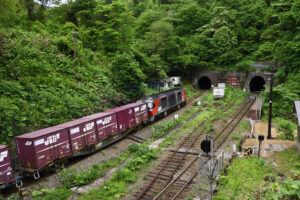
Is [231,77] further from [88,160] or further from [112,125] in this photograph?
[88,160]

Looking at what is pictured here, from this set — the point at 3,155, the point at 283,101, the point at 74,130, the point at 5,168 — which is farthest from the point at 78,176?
the point at 283,101

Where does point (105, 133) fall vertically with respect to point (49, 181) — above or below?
above

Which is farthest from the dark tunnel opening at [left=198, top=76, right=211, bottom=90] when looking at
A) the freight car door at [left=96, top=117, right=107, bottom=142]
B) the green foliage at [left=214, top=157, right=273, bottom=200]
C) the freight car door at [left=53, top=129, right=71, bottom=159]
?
the freight car door at [left=53, top=129, right=71, bottom=159]

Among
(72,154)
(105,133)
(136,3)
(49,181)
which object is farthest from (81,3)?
(136,3)

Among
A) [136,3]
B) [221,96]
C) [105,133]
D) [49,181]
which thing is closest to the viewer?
[49,181]

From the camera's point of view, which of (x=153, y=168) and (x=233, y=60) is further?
(x=233, y=60)

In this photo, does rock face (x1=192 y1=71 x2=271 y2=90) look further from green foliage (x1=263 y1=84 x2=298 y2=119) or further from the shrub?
the shrub

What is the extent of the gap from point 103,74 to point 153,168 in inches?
717

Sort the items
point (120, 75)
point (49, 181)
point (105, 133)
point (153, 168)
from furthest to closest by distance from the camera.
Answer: point (120, 75)
point (105, 133)
point (153, 168)
point (49, 181)

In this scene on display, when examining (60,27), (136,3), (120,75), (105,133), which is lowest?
(105,133)

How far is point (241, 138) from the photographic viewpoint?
781 inches

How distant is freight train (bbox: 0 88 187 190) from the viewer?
13.4 m

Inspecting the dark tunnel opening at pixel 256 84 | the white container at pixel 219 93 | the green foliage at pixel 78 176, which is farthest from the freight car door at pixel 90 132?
the dark tunnel opening at pixel 256 84

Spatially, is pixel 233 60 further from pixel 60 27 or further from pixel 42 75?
pixel 42 75
